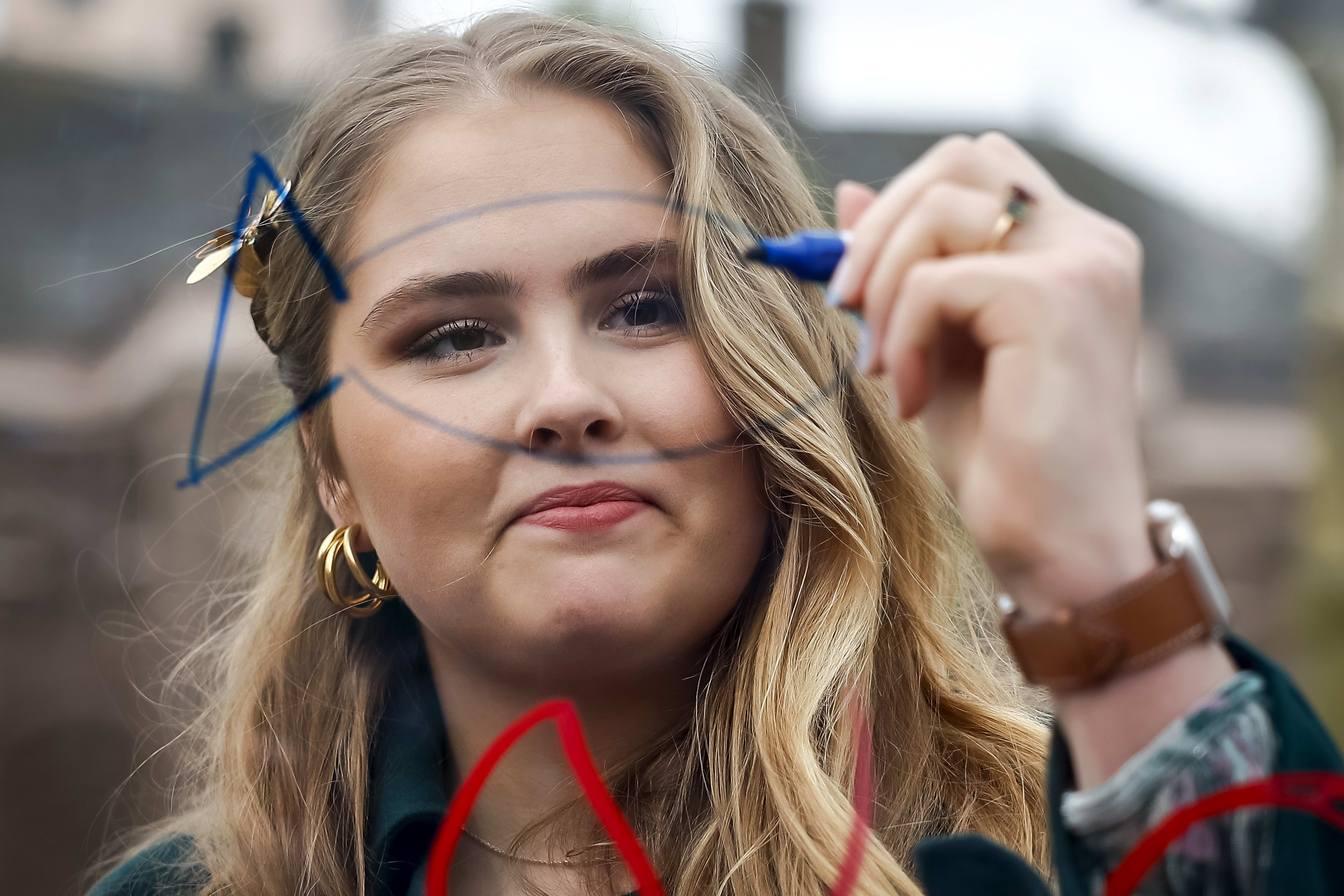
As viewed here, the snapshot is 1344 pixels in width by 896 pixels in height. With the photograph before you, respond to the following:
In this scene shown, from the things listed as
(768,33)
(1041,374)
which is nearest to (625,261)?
(1041,374)

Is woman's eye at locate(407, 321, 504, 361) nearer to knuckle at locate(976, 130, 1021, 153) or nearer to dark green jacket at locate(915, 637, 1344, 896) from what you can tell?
knuckle at locate(976, 130, 1021, 153)

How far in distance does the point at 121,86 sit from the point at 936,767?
12.8 feet

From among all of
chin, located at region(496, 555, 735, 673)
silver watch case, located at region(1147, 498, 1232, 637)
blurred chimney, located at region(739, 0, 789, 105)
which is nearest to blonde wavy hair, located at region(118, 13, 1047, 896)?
chin, located at region(496, 555, 735, 673)

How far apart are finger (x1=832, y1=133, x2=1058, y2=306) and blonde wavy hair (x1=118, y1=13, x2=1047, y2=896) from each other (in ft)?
1.10

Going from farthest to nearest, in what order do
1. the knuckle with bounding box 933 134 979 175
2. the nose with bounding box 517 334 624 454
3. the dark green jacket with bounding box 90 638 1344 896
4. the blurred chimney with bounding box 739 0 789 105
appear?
the blurred chimney with bounding box 739 0 789 105
the nose with bounding box 517 334 624 454
the knuckle with bounding box 933 134 979 175
the dark green jacket with bounding box 90 638 1344 896

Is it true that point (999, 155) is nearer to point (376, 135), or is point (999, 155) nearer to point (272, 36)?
point (376, 135)

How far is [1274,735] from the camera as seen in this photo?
0.67 meters

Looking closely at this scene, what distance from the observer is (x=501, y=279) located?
3.43 ft

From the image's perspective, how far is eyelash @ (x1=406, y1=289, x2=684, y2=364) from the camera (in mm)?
1071

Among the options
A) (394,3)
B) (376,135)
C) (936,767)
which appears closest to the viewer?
(936,767)

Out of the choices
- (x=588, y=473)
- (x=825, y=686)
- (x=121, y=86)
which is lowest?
(x=121, y=86)

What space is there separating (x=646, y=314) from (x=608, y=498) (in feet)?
0.71

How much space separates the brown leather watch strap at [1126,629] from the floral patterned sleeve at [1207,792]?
0.05 m

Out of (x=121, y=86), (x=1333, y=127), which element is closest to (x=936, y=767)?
(x=1333, y=127)
